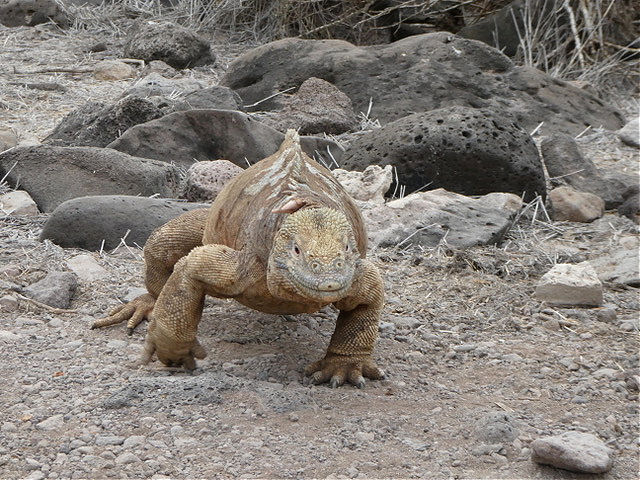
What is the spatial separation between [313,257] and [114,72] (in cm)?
1059

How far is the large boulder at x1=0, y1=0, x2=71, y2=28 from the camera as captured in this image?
1753 centimetres

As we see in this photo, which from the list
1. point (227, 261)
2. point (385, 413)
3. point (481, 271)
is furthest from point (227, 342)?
point (481, 271)

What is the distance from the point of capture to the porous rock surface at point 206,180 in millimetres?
8367

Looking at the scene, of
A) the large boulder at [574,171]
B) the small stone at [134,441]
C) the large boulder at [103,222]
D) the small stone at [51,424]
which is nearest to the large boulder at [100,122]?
the large boulder at [103,222]

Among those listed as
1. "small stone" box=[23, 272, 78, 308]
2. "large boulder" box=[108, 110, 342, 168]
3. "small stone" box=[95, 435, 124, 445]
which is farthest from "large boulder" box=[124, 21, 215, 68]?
"small stone" box=[95, 435, 124, 445]

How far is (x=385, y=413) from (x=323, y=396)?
34 centimetres

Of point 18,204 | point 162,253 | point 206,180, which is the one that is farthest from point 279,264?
point 18,204

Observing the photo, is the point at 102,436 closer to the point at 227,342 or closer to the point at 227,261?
the point at 227,261

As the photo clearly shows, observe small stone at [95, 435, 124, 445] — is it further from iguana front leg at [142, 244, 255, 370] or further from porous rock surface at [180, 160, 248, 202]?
→ porous rock surface at [180, 160, 248, 202]

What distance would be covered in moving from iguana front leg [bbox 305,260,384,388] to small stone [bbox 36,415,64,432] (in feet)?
4.29

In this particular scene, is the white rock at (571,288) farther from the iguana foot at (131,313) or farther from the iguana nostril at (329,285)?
the iguana nostril at (329,285)

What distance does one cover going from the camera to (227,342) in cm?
569

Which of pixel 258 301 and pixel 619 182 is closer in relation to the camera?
pixel 258 301

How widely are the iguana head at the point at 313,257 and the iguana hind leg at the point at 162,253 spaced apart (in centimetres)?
152
